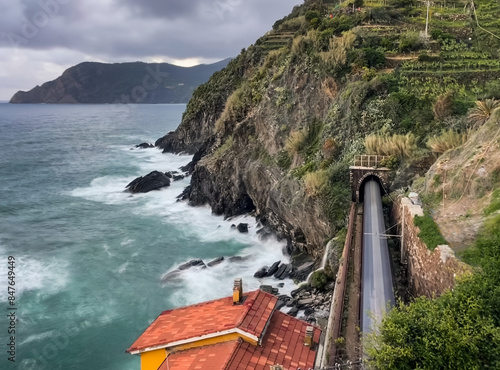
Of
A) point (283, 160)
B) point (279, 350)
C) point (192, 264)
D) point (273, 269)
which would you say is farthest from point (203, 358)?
point (283, 160)

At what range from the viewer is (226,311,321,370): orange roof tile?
1102cm

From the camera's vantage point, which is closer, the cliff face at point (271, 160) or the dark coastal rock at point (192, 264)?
the cliff face at point (271, 160)

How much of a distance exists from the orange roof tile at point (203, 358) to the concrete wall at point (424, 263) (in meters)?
6.04

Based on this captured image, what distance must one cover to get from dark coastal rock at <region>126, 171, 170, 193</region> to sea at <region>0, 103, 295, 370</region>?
128 centimetres

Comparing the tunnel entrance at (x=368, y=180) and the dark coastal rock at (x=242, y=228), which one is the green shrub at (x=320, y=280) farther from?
the dark coastal rock at (x=242, y=228)

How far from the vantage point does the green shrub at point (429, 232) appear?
1203 cm

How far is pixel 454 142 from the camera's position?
1962 cm

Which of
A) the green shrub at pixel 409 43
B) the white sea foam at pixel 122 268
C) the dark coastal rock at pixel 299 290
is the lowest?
the white sea foam at pixel 122 268

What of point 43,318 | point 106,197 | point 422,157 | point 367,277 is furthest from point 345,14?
point 43,318

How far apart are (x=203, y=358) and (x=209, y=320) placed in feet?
5.16

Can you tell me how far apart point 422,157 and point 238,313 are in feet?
46.3

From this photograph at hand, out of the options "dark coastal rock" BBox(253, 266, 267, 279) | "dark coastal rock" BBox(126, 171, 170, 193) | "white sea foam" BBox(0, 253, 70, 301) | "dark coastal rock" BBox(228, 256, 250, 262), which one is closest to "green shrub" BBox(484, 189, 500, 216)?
"dark coastal rock" BBox(253, 266, 267, 279)

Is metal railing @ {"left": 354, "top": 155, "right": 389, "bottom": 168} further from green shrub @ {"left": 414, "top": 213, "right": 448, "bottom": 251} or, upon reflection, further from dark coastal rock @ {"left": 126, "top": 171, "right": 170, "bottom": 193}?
dark coastal rock @ {"left": 126, "top": 171, "right": 170, "bottom": 193}

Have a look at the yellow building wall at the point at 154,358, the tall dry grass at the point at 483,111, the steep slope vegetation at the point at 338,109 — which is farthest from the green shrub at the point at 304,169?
the yellow building wall at the point at 154,358
